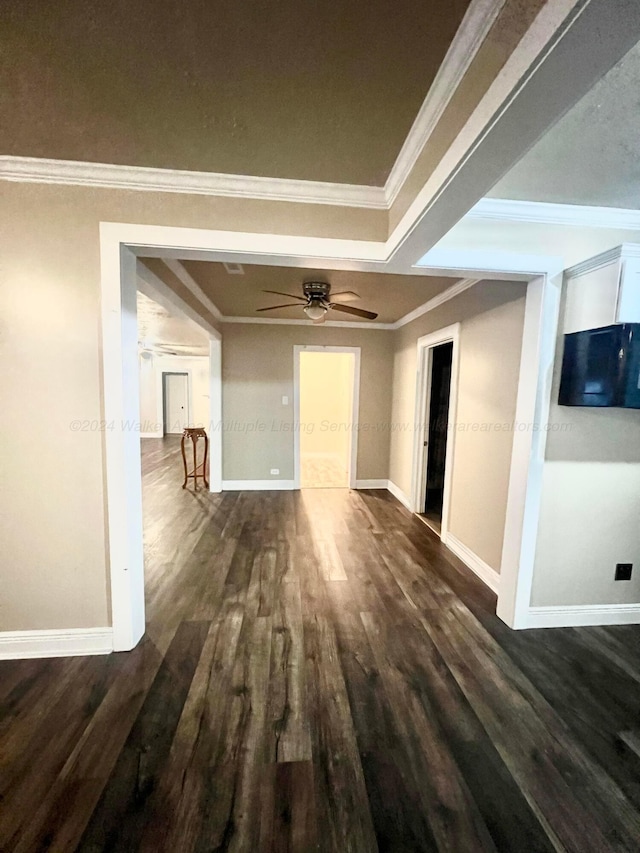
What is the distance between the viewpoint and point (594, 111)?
49.6 inches

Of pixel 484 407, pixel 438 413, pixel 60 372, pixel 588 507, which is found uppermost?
pixel 60 372

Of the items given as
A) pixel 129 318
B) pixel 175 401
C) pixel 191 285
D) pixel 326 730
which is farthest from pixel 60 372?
pixel 175 401

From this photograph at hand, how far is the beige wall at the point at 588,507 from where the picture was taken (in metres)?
2.06

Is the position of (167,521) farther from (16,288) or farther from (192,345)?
(192,345)

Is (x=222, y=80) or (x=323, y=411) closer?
(x=222, y=80)

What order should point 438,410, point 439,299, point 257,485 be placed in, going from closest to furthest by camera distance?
point 439,299 → point 438,410 → point 257,485

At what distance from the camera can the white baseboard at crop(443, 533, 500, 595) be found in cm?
254

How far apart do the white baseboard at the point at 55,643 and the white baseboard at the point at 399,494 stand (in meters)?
3.31

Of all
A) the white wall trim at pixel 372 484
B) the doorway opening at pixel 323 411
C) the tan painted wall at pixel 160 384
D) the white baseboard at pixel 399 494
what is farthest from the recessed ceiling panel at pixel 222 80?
the tan painted wall at pixel 160 384

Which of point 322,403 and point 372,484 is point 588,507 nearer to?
point 372,484

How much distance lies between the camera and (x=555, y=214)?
1922 millimetres

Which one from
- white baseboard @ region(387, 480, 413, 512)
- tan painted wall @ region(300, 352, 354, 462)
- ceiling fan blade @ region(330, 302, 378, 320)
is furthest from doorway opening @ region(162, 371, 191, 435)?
ceiling fan blade @ region(330, 302, 378, 320)

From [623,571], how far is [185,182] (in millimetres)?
3431

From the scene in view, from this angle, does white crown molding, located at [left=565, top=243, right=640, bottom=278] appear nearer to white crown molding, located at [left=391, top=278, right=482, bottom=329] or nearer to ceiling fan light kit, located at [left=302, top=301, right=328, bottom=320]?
white crown molding, located at [left=391, top=278, right=482, bottom=329]
